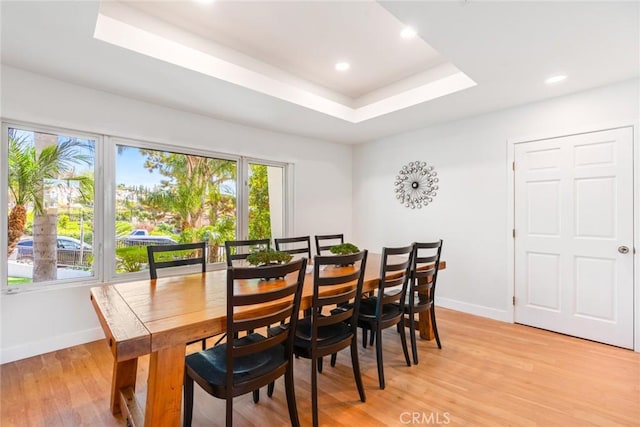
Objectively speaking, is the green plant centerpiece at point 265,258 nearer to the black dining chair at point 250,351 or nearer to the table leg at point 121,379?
the black dining chair at point 250,351

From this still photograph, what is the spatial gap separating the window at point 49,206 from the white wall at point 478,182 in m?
3.87

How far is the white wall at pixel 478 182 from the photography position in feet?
10.0

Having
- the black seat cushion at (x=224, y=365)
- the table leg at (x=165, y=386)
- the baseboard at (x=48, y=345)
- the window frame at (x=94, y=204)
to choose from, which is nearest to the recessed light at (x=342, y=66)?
the window frame at (x=94, y=204)

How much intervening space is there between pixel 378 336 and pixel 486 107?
9.55ft

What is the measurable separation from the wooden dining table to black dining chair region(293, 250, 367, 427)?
0.12 m

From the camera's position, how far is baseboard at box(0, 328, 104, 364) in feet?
8.29

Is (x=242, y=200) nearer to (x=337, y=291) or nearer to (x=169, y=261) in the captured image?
(x=169, y=261)

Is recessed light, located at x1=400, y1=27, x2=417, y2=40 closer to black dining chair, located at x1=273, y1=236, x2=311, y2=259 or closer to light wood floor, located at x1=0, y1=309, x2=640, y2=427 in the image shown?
black dining chair, located at x1=273, y1=236, x2=311, y2=259

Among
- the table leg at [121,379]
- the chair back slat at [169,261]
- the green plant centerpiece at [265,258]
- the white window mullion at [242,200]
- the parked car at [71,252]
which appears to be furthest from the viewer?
the white window mullion at [242,200]

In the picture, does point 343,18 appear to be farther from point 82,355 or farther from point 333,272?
point 82,355

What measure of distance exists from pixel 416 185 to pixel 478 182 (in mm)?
848

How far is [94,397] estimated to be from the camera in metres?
2.07

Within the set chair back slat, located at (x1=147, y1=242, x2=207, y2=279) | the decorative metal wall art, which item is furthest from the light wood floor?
the decorative metal wall art

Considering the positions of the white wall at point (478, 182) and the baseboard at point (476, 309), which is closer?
the white wall at point (478, 182)
